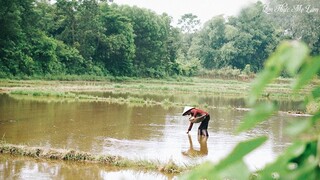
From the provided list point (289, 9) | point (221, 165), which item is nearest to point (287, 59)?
point (221, 165)

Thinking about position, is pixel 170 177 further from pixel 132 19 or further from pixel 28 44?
pixel 132 19

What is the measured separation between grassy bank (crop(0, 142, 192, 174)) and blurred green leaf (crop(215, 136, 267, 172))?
20.6 feet

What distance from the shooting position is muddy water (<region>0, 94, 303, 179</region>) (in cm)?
687

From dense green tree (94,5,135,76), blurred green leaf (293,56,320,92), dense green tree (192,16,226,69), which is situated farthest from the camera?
dense green tree (192,16,226,69)

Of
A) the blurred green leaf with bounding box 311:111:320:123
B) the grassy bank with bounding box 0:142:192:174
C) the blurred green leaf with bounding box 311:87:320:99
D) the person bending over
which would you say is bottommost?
the grassy bank with bounding box 0:142:192:174

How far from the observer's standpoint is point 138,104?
17.4m

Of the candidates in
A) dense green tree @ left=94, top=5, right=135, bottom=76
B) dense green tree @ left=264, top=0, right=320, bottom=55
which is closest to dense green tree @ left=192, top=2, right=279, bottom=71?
dense green tree @ left=264, top=0, right=320, bottom=55

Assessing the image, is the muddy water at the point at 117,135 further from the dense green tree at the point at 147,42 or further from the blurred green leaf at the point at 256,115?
the dense green tree at the point at 147,42

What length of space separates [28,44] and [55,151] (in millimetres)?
23161

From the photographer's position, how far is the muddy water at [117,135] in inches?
271

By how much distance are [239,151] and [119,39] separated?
35.6 m

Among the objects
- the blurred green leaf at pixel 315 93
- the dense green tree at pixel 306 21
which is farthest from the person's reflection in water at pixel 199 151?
the dense green tree at pixel 306 21

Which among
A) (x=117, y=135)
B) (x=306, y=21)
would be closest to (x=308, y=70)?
(x=117, y=135)

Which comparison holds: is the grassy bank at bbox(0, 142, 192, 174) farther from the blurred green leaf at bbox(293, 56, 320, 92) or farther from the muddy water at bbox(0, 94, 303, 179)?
the blurred green leaf at bbox(293, 56, 320, 92)
